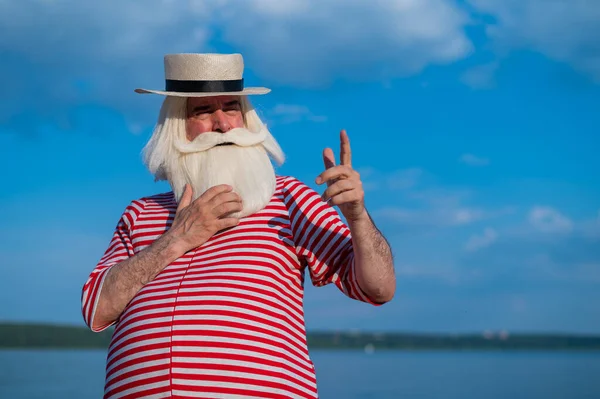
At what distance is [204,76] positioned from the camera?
13.3 feet

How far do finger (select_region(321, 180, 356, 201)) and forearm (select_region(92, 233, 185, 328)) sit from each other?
2.46ft

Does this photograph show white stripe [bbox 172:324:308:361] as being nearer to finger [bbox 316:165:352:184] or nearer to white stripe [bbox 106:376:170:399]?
white stripe [bbox 106:376:170:399]

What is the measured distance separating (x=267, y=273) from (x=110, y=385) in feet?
2.35

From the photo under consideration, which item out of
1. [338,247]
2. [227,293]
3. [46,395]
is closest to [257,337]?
[227,293]

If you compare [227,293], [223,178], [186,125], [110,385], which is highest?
[186,125]

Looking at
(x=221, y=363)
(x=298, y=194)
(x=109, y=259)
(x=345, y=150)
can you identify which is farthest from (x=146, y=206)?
(x=345, y=150)

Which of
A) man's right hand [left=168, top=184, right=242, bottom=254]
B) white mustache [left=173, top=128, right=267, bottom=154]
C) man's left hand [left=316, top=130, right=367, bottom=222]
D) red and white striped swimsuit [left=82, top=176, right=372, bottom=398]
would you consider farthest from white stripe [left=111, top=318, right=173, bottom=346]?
man's left hand [left=316, top=130, right=367, bottom=222]

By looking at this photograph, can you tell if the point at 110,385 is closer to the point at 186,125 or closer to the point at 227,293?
the point at 227,293

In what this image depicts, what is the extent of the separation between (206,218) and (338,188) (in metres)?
0.67

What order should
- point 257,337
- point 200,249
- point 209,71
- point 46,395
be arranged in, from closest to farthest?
point 257,337 < point 200,249 < point 209,71 < point 46,395

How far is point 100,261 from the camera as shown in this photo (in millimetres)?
3979

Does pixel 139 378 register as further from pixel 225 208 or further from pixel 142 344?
pixel 225 208

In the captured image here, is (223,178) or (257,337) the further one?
(223,178)

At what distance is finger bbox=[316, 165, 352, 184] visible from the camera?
3242 millimetres
